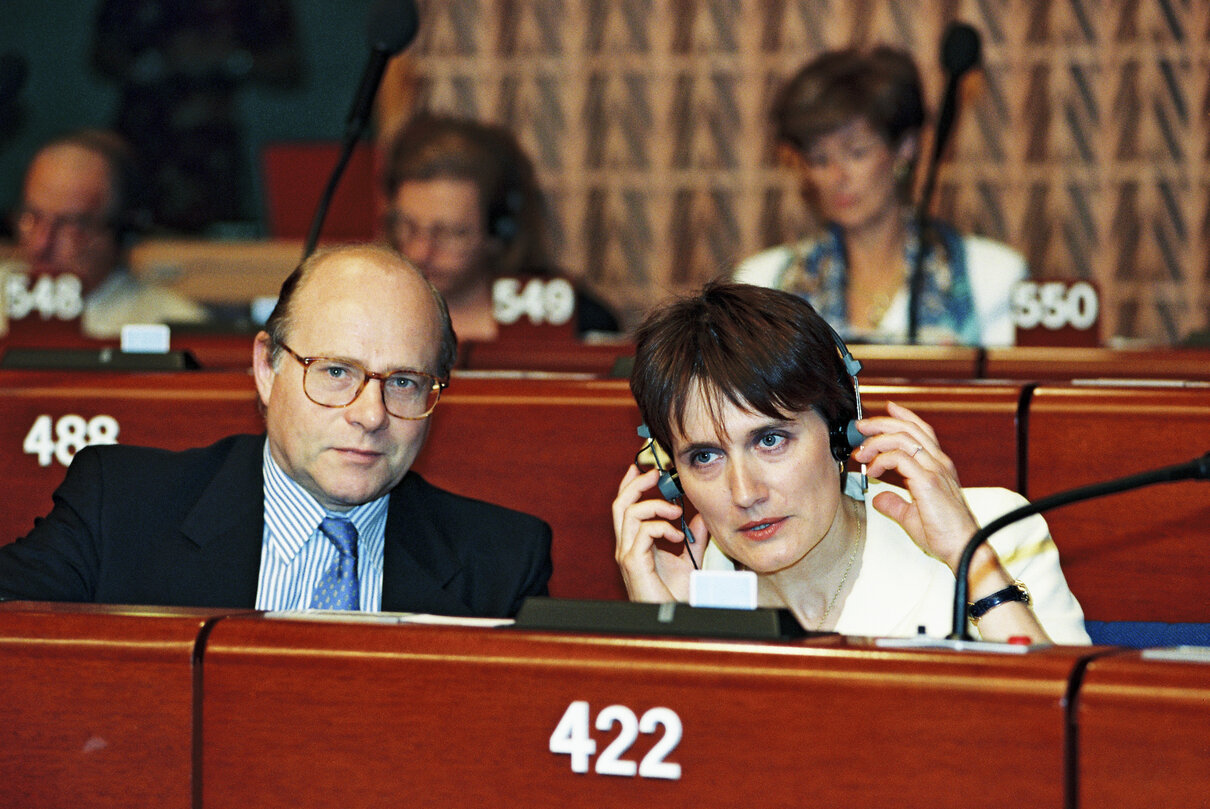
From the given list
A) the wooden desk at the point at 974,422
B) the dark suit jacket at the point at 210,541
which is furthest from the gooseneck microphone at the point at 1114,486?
the dark suit jacket at the point at 210,541

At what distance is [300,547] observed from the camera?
2.12 m

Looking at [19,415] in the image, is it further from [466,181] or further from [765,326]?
[466,181]

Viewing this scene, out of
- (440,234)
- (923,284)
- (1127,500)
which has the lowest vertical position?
(1127,500)

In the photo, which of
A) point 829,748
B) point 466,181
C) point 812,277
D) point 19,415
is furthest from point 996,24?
point 829,748

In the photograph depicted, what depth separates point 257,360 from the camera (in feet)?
7.16

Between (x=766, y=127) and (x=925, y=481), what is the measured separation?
3.09 meters

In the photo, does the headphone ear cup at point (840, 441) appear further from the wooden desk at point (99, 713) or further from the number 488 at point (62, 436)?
the number 488 at point (62, 436)

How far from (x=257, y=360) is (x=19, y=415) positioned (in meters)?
0.45

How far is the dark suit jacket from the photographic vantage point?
6.68 feet

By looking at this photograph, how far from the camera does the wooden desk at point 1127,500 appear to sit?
1.95 metres

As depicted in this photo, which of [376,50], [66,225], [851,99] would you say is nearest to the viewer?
[376,50]

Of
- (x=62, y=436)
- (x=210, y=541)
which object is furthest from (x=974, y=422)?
(x=62, y=436)

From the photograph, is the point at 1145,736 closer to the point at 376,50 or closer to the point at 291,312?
the point at 291,312

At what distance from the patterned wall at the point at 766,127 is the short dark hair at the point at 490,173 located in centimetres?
74
